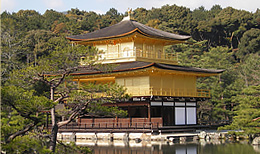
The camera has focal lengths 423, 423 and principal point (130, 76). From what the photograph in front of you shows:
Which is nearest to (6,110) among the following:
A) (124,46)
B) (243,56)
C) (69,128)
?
(69,128)

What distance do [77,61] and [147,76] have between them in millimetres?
16183

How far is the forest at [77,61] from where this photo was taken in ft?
39.5

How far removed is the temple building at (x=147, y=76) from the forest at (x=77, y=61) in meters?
3.88

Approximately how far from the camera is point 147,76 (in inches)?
1198

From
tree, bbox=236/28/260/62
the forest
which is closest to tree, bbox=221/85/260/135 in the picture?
the forest

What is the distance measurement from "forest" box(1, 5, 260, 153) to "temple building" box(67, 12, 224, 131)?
3.88 meters

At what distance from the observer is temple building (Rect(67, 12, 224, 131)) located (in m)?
29.5

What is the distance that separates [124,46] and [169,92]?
5421mm

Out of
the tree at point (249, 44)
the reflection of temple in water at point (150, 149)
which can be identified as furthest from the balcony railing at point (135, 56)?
the tree at point (249, 44)

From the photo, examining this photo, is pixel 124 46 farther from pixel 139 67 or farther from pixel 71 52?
pixel 71 52

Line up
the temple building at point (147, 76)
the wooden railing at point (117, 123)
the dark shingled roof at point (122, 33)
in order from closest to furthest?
the wooden railing at point (117, 123) → the temple building at point (147, 76) → the dark shingled roof at point (122, 33)

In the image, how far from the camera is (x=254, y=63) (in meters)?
42.5

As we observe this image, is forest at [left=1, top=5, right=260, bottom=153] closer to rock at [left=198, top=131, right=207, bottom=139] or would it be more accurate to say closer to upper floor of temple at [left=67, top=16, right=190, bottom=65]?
rock at [left=198, top=131, right=207, bottom=139]

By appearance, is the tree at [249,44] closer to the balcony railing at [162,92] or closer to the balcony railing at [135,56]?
the balcony railing at [135,56]
